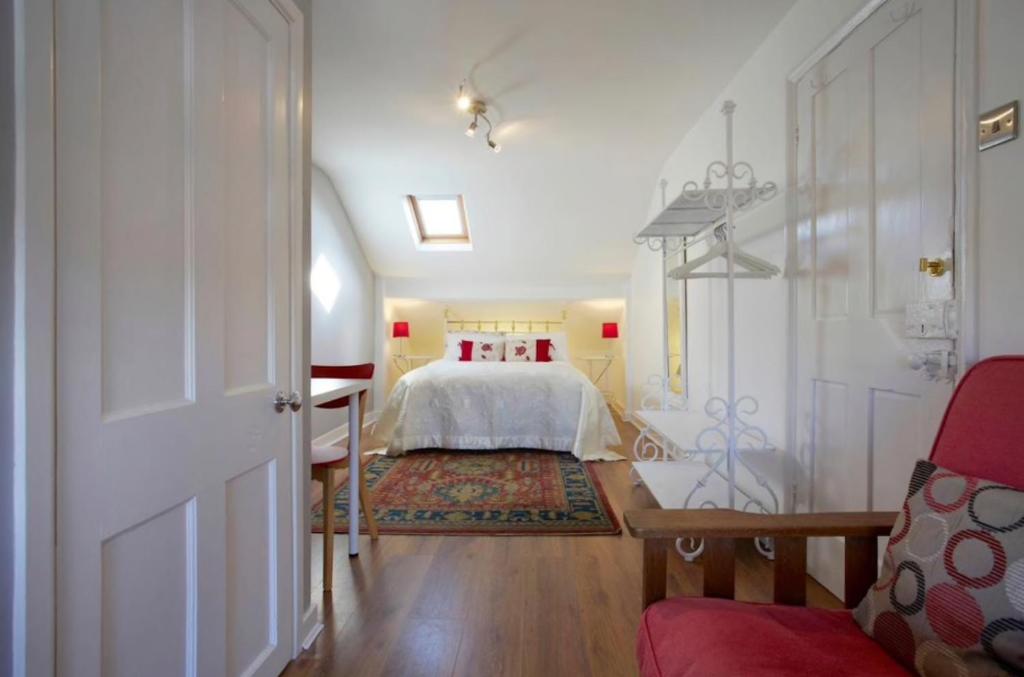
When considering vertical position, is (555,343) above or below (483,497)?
above

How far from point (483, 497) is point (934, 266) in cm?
231

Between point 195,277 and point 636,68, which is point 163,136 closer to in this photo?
point 195,277

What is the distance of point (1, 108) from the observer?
624 mm

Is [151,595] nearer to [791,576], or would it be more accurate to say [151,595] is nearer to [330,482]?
[330,482]

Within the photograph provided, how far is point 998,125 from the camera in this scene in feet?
3.39

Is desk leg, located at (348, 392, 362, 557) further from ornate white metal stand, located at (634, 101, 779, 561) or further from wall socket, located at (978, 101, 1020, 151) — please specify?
wall socket, located at (978, 101, 1020, 151)

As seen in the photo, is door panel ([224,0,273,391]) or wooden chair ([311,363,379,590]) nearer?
door panel ([224,0,273,391])

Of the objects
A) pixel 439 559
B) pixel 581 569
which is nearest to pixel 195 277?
pixel 439 559

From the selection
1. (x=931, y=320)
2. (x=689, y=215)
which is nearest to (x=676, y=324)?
(x=689, y=215)

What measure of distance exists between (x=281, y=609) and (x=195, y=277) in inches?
37.9

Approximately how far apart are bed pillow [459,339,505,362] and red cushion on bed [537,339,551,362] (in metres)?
0.42

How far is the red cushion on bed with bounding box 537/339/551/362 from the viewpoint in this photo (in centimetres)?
508

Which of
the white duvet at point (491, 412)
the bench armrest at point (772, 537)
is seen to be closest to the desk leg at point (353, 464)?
the bench armrest at point (772, 537)

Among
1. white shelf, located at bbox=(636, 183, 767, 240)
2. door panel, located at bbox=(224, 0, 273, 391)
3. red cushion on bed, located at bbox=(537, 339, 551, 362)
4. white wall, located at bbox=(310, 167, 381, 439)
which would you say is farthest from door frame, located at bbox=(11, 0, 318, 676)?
red cushion on bed, located at bbox=(537, 339, 551, 362)
